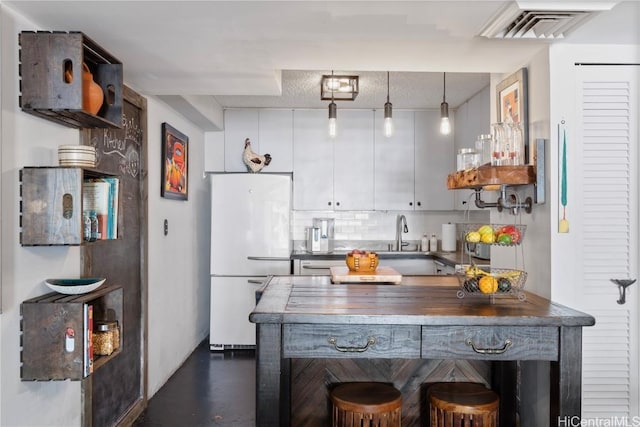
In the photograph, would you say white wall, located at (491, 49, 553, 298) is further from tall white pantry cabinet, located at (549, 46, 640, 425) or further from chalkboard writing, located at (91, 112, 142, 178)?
chalkboard writing, located at (91, 112, 142, 178)

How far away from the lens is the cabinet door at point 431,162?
4.90 metres

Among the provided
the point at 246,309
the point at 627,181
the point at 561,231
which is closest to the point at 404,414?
the point at 561,231

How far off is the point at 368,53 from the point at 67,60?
50.4 inches

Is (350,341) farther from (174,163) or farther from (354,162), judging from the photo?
(354,162)

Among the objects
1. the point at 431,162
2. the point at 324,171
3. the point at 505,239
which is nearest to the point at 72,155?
the point at 505,239

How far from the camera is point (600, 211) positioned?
2.11m

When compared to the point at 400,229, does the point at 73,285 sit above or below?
below

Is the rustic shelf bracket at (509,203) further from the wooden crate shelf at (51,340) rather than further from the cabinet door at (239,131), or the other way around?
the cabinet door at (239,131)

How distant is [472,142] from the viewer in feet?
14.1

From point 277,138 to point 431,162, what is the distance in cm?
163

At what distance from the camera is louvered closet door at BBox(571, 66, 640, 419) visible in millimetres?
2086

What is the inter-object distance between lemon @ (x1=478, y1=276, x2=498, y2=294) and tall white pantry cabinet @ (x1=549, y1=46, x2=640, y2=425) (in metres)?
0.32

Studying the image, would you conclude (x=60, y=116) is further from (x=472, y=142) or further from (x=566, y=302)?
(x=472, y=142)

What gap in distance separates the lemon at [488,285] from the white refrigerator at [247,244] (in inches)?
103
